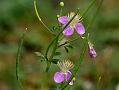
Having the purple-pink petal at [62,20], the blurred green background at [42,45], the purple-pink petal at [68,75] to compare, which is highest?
the purple-pink petal at [62,20]

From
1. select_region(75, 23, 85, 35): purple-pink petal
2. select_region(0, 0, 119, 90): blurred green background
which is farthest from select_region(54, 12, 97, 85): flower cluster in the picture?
select_region(0, 0, 119, 90): blurred green background

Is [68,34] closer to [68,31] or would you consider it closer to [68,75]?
[68,31]

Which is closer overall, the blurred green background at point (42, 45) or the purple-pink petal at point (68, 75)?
the purple-pink petal at point (68, 75)

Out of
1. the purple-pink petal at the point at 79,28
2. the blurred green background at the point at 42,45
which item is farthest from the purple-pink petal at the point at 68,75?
the blurred green background at the point at 42,45

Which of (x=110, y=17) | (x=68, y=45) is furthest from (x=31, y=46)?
(x=68, y=45)

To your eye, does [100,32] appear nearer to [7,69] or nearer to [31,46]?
[31,46]

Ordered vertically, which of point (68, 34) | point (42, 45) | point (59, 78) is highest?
point (68, 34)

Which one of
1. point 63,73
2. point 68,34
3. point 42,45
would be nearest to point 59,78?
point 63,73

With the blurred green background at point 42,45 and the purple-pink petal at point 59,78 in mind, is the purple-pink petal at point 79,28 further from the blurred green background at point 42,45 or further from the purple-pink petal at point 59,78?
the blurred green background at point 42,45
